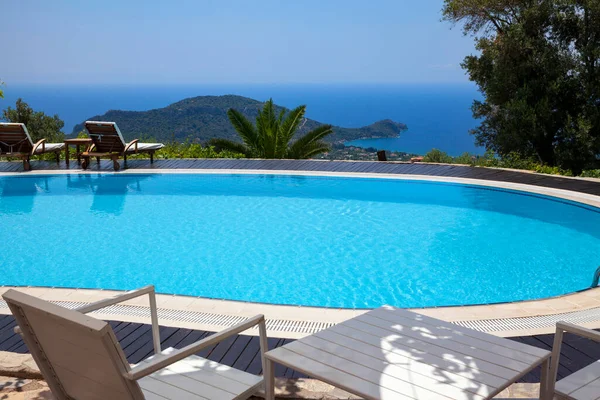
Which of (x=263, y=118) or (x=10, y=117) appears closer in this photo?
(x=263, y=118)

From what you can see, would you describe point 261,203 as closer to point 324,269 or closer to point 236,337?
point 324,269

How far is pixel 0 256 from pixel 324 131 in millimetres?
9173

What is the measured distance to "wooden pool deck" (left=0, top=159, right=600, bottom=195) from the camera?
1093 cm

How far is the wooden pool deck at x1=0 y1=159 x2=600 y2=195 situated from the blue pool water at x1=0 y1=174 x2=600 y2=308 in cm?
45

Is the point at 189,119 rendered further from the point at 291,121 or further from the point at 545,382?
the point at 545,382

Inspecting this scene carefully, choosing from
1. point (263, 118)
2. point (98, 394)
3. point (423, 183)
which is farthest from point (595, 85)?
point (98, 394)

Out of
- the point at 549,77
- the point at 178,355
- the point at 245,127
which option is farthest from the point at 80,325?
the point at 549,77

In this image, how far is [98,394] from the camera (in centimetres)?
252

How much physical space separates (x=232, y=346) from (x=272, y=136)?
11.0 metres

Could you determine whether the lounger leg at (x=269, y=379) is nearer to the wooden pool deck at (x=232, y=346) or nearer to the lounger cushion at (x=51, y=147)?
the wooden pool deck at (x=232, y=346)

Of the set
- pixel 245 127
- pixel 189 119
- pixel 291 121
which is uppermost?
pixel 189 119

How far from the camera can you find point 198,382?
290 centimetres

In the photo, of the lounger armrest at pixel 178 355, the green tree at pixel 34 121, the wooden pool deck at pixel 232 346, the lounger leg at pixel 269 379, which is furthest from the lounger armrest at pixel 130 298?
the green tree at pixel 34 121

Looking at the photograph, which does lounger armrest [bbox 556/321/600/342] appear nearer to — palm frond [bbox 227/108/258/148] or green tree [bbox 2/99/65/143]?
palm frond [bbox 227/108/258/148]
